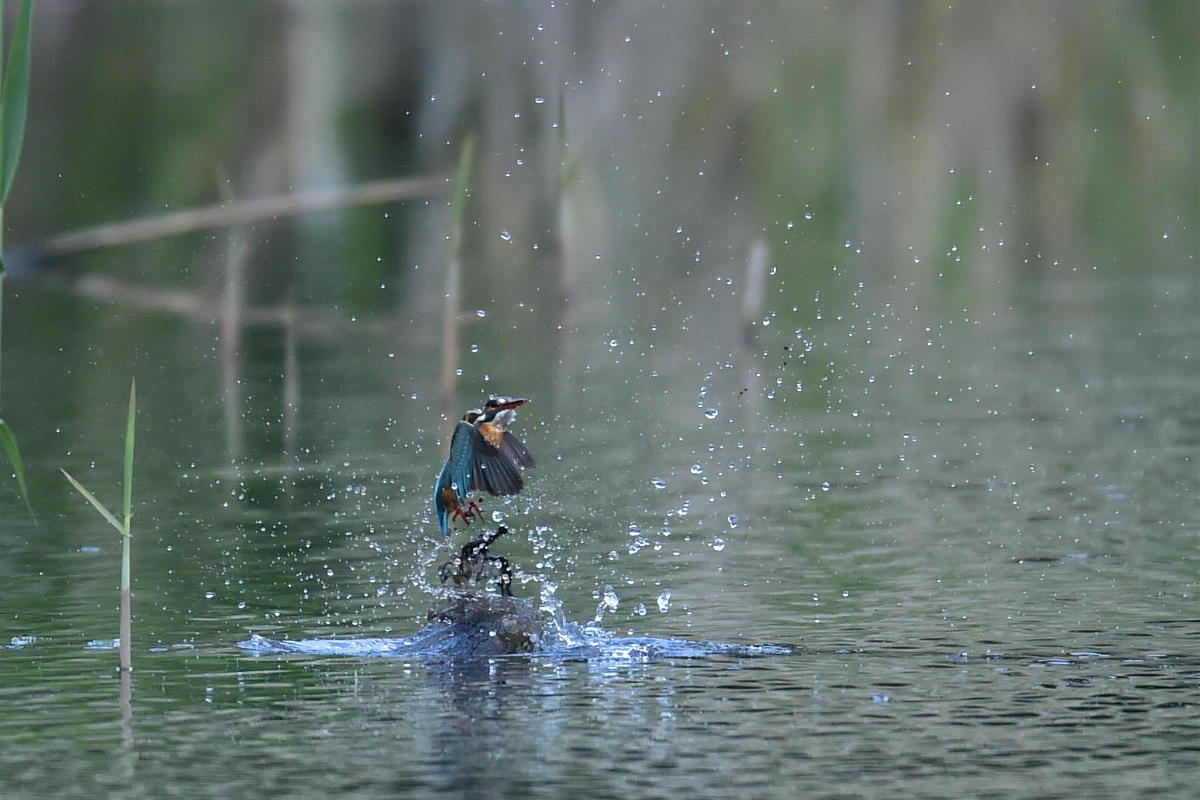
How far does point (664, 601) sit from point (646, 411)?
208 inches

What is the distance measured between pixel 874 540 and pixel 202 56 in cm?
2934

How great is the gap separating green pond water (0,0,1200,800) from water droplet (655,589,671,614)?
2.2 inches

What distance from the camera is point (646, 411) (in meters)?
14.0

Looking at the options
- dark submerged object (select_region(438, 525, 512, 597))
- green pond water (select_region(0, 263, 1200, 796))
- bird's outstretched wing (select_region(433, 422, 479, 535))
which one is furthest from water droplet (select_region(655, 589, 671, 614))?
bird's outstretched wing (select_region(433, 422, 479, 535))

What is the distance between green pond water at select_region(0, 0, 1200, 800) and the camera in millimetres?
6773

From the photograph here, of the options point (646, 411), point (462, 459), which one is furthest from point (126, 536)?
point (646, 411)

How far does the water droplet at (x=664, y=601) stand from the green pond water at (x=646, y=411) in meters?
0.06

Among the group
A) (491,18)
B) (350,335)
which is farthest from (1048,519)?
(491,18)

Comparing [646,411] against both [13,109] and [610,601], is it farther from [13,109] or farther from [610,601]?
[13,109]

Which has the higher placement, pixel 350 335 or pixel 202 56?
pixel 202 56

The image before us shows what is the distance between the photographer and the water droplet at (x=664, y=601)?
862 centimetres

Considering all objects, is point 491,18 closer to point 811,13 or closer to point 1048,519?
point 811,13

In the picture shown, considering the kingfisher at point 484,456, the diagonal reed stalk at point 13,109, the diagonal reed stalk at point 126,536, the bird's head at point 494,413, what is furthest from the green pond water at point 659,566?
the diagonal reed stalk at point 13,109

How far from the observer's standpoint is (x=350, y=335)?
58.4 feet
